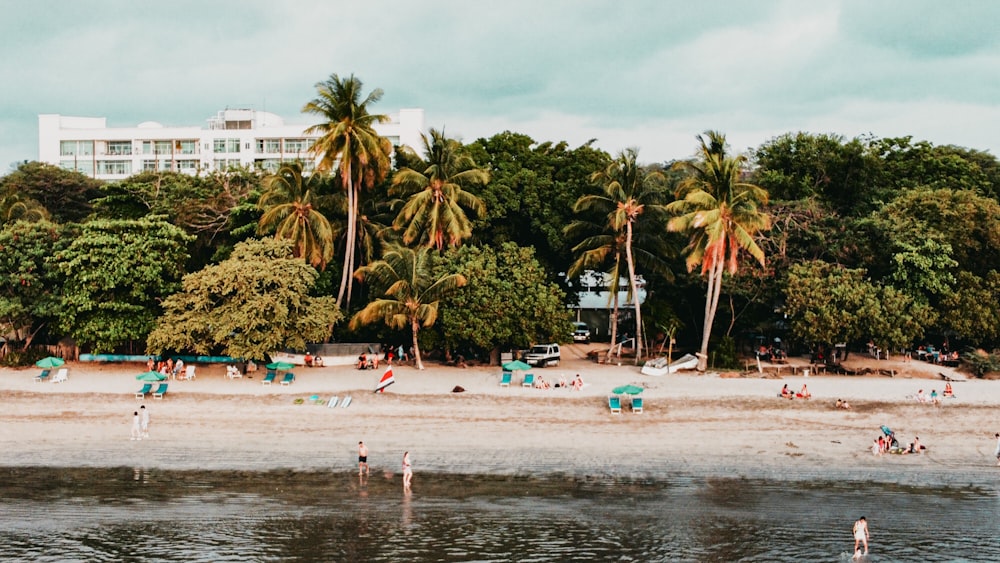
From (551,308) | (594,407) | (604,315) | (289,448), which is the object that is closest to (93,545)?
(289,448)

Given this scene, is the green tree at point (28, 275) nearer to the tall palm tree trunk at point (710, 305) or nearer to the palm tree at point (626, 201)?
the palm tree at point (626, 201)

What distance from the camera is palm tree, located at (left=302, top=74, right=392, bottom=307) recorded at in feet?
161

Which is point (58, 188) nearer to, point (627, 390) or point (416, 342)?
point (416, 342)

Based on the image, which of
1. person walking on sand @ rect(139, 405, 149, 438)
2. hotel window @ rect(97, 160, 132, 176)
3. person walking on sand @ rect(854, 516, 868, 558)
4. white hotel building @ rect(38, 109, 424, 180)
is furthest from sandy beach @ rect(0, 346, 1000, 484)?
hotel window @ rect(97, 160, 132, 176)

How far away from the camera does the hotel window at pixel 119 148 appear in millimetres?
102938

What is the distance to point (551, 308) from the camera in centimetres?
4609

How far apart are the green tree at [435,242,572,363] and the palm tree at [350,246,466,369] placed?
1.06m

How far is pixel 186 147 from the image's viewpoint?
337ft

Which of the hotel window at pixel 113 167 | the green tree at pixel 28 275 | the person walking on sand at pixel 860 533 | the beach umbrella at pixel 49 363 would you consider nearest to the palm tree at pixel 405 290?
the beach umbrella at pixel 49 363

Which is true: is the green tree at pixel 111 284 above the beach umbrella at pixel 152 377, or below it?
above

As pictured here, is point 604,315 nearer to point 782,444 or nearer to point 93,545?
point 782,444

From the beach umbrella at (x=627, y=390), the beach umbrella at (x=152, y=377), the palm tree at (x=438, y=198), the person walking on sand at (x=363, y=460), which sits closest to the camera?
the person walking on sand at (x=363, y=460)

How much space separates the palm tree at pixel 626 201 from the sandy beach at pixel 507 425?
310 inches

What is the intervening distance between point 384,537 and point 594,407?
16819 millimetres
